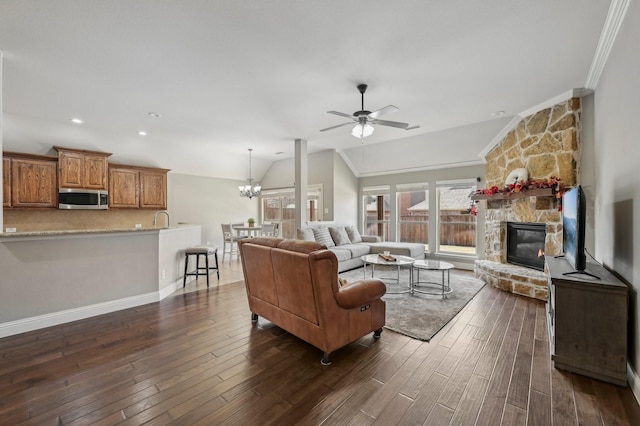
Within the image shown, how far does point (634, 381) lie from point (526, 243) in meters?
3.11

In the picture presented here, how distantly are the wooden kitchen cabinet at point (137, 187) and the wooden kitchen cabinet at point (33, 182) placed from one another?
97 centimetres

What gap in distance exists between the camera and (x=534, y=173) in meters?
4.46

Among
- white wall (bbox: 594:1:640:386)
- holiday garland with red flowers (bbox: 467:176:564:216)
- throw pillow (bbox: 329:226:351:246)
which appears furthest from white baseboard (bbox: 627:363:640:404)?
throw pillow (bbox: 329:226:351:246)

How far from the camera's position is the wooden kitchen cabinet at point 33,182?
5160 millimetres

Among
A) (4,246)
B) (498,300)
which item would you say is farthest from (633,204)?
(4,246)

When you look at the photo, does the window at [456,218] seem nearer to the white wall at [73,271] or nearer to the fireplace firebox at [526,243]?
the fireplace firebox at [526,243]

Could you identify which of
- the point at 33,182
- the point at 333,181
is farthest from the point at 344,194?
the point at 33,182

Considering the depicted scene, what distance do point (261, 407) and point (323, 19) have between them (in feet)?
10.0

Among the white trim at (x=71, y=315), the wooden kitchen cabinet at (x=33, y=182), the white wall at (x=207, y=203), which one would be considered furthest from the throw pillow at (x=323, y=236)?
the wooden kitchen cabinet at (x=33, y=182)

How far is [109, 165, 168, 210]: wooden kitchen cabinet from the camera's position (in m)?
6.34

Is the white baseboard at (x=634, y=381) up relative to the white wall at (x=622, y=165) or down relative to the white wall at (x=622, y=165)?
down

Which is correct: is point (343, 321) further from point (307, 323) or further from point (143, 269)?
point (143, 269)

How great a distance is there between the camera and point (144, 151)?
256 inches

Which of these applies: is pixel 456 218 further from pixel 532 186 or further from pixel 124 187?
pixel 124 187
